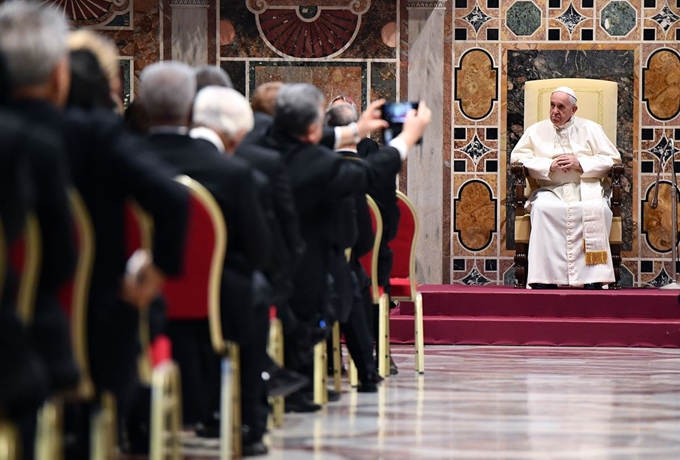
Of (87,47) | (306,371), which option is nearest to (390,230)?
(306,371)

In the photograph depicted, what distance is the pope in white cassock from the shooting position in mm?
9148

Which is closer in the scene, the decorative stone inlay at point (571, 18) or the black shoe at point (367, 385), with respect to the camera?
the black shoe at point (367, 385)

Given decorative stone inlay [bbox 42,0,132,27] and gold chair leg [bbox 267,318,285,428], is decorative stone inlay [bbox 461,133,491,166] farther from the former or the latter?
gold chair leg [bbox 267,318,285,428]

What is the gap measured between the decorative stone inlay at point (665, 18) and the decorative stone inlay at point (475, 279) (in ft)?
8.74

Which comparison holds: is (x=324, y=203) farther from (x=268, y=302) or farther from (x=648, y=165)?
(x=648, y=165)

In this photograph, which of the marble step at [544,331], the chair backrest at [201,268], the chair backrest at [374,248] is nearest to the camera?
the chair backrest at [201,268]

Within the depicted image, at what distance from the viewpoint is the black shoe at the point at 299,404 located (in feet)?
16.6

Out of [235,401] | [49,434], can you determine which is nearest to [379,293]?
[235,401]

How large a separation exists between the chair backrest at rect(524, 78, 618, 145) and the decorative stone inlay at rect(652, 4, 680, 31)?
836 millimetres

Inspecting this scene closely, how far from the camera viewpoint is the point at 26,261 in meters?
2.21

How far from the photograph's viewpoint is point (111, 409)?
2.77 metres

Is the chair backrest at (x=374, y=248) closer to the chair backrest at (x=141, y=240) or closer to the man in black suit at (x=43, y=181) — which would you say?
the chair backrest at (x=141, y=240)

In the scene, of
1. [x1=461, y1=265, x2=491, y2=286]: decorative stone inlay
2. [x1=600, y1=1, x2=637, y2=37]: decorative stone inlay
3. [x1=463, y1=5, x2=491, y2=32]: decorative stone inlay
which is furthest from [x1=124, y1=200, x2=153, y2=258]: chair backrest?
[x1=600, y1=1, x2=637, y2=37]: decorative stone inlay

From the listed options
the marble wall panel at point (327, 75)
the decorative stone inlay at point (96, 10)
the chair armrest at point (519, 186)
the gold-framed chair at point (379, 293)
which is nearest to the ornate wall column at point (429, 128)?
the marble wall panel at point (327, 75)
